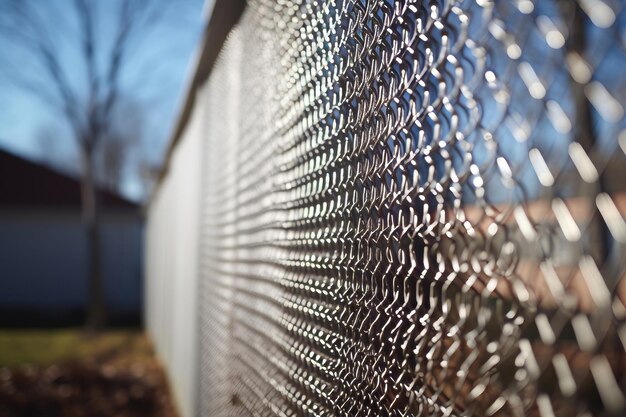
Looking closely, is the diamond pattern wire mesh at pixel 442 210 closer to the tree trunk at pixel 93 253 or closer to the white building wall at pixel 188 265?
the white building wall at pixel 188 265

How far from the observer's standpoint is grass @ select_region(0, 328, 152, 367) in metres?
12.0

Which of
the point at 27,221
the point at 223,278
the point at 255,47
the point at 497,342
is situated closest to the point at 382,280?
the point at 497,342

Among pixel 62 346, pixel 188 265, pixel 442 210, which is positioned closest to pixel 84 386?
pixel 188 265

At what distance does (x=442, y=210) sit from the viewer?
118 centimetres

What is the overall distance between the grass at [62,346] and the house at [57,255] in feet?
12.8

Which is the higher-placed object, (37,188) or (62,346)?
(37,188)

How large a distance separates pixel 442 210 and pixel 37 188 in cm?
2705

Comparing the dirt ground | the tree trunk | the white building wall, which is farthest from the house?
the white building wall

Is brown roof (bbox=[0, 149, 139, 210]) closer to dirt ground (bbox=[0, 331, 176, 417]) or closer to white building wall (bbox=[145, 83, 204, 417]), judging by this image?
dirt ground (bbox=[0, 331, 176, 417])

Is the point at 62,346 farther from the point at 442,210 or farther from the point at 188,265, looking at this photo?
the point at 442,210

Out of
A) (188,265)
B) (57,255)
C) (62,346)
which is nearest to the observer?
(188,265)

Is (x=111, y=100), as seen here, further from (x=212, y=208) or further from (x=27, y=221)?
(x=212, y=208)

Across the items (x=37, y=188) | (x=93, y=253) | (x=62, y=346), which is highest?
(x=37, y=188)

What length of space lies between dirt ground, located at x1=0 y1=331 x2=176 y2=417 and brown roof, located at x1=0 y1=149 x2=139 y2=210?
42.6ft
